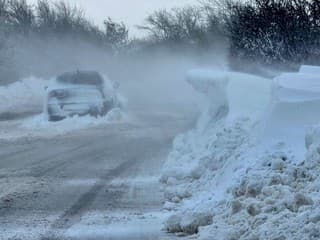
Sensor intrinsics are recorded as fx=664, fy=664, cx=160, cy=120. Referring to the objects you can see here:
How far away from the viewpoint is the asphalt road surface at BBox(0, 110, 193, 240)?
673 cm

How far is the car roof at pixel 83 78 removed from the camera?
19125 mm

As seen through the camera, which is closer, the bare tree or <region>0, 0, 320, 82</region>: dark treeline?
<region>0, 0, 320, 82</region>: dark treeline

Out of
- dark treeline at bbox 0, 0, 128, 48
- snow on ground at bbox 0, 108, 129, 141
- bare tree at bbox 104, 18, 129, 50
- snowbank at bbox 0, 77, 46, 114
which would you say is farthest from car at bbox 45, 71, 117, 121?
bare tree at bbox 104, 18, 129, 50

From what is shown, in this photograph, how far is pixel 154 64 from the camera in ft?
255

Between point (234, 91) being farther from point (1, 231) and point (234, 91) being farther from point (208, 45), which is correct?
point (208, 45)

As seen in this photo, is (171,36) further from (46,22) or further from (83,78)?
(83,78)

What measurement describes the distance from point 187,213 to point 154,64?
7156cm

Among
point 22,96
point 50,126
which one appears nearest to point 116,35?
point 22,96

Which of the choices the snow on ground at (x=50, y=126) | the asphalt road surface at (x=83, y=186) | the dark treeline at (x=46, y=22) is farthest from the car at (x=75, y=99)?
the dark treeline at (x=46, y=22)

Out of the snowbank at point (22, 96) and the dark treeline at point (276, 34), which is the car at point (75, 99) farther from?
the snowbank at point (22, 96)

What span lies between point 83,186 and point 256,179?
3.36m

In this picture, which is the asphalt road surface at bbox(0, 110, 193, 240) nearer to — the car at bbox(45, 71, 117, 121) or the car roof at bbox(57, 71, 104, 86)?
the car at bbox(45, 71, 117, 121)

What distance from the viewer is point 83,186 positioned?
29.8ft

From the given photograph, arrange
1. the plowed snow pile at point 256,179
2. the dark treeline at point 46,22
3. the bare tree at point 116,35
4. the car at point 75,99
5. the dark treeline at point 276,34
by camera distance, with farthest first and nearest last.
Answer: the bare tree at point 116,35, the dark treeline at point 46,22, the car at point 75,99, the dark treeline at point 276,34, the plowed snow pile at point 256,179
